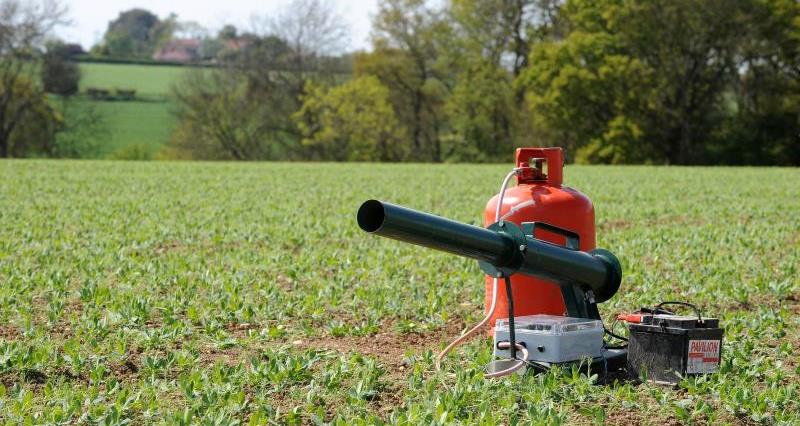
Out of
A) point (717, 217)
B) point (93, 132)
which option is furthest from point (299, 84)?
point (717, 217)

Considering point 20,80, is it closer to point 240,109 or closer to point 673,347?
point 240,109

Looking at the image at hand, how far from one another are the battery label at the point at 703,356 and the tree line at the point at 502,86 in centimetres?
5411

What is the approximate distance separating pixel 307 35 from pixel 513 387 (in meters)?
72.8

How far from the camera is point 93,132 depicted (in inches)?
2849

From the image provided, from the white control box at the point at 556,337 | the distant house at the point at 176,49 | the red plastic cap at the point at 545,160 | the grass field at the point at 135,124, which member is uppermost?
the distant house at the point at 176,49

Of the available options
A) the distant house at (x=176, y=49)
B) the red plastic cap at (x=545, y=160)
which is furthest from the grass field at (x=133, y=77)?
the red plastic cap at (x=545, y=160)

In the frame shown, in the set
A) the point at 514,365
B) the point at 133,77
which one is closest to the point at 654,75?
the point at 133,77

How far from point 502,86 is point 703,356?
62.4 metres

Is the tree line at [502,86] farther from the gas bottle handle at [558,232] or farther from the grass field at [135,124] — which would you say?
the gas bottle handle at [558,232]

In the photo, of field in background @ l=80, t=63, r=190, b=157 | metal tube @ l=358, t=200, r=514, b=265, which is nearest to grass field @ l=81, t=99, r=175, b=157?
field in background @ l=80, t=63, r=190, b=157

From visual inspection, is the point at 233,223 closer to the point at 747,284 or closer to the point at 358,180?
the point at 747,284

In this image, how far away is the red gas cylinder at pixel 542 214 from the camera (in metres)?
5.95

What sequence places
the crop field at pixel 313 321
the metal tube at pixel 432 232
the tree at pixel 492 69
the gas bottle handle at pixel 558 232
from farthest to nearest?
the tree at pixel 492 69, the gas bottle handle at pixel 558 232, the crop field at pixel 313 321, the metal tube at pixel 432 232

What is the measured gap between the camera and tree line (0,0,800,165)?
188 feet
